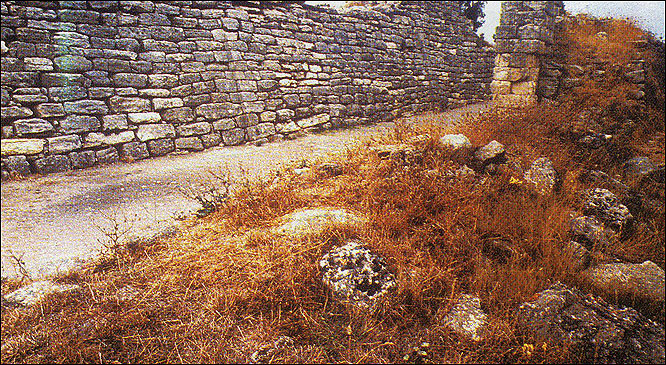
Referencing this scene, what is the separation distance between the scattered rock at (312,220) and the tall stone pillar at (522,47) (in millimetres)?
4640

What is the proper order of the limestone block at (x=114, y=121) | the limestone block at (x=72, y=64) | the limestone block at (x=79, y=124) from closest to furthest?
the limestone block at (x=72, y=64) < the limestone block at (x=79, y=124) < the limestone block at (x=114, y=121)

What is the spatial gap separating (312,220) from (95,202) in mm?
3108

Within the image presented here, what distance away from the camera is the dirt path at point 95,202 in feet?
10.4

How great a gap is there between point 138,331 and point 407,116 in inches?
375

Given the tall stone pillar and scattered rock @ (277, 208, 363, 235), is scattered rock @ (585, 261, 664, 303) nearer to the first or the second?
scattered rock @ (277, 208, 363, 235)

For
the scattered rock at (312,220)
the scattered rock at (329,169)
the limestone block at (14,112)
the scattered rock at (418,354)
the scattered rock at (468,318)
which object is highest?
the limestone block at (14,112)

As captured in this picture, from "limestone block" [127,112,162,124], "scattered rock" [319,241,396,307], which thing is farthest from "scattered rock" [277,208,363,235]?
"limestone block" [127,112,162,124]

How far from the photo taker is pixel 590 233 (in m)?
2.95

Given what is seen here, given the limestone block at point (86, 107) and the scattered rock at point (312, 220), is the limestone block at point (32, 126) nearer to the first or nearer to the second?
the limestone block at point (86, 107)

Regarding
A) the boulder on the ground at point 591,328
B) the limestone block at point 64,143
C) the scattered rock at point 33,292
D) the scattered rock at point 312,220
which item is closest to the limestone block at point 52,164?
the limestone block at point 64,143

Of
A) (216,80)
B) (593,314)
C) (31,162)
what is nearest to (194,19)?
(216,80)

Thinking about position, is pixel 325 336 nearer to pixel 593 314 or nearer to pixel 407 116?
pixel 593 314

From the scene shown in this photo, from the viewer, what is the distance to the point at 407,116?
10367 millimetres

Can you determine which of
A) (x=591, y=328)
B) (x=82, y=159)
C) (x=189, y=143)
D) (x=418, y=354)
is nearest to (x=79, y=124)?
(x=82, y=159)
